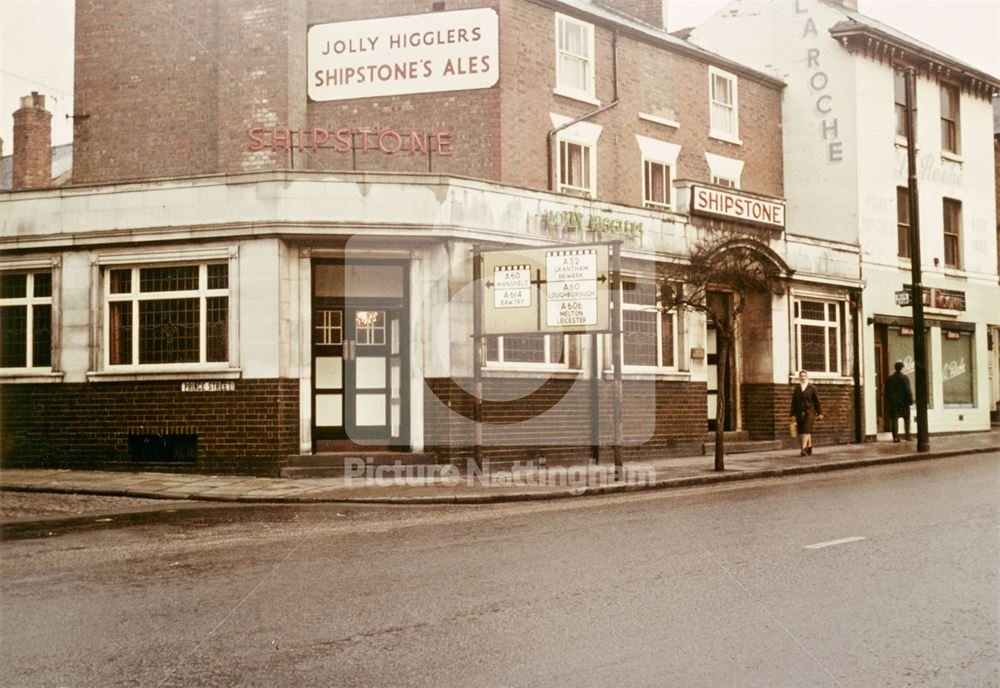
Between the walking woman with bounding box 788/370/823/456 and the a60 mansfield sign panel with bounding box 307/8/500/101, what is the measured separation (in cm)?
924

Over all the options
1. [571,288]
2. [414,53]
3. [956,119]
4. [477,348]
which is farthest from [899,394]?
[414,53]

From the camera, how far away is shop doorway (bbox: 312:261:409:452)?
1911 cm

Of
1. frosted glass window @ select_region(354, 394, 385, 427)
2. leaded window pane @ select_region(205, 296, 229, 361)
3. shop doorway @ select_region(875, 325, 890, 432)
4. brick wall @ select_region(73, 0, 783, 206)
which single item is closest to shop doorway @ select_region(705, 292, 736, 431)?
brick wall @ select_region(73, 0, 783, 206)

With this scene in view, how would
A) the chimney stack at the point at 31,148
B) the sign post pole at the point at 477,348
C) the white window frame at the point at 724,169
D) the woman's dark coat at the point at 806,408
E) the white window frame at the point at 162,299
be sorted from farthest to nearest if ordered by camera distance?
the chimney stack at the point at 31,148, the white window frame at the point at 724,169, the woman's dark coat at the point at 806,408, the white window frame at the point at 162,299, the sign post pole at the point at 477,348

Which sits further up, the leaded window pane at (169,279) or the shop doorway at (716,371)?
the leaded window pane at (169,279)

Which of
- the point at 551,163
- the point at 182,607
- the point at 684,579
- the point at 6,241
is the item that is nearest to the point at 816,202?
the point at 551,163

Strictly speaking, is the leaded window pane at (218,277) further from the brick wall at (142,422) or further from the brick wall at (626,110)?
the brick wall at (626,110)

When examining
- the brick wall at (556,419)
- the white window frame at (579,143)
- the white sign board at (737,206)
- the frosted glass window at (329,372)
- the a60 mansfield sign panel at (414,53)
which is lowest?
the brick wall at (556,419)

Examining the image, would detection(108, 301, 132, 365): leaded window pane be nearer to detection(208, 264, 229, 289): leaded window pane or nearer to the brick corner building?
the brick corner building

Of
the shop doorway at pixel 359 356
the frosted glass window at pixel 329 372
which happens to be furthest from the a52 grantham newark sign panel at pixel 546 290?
the frosted glass window at pixel 329 372

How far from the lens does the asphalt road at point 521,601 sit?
5727 millimetres

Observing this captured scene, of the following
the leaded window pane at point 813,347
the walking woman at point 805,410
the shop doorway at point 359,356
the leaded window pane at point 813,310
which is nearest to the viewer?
the shop doorway at point 359,356

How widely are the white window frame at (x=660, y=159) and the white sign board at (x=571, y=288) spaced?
→ 26.1 ft

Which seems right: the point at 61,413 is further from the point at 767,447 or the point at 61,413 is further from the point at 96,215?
the point at 767,447
